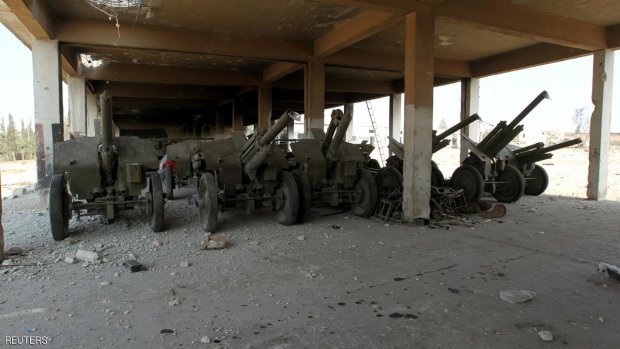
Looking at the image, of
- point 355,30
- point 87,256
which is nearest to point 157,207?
point 87,256

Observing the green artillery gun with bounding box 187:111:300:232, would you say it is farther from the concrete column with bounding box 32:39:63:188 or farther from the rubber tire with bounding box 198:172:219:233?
the concrete column with bounding box 32:39:63:188

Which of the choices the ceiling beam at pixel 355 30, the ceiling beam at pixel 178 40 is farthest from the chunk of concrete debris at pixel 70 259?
the ceiling beam at pixel 355 30

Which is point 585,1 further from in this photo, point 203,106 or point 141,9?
point 203,106

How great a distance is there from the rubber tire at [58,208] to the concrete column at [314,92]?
6.26 m

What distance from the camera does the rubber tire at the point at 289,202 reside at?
21.3 ft

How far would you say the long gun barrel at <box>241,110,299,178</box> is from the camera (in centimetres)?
605

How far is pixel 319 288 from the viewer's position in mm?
3697

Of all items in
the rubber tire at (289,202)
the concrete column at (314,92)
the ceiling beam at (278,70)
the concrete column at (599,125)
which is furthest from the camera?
the ceiling beam at (278,70)

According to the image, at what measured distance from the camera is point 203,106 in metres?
21.3

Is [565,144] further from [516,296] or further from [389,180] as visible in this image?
[516,296]

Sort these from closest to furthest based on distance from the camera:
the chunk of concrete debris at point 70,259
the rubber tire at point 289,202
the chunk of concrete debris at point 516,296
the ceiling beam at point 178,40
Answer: the chunk of concrete debris at point 516,296 < the chunk of concrete debris at point 70,259 < the rubber tire at point 289,202 < the ceiling beam at point 178,40

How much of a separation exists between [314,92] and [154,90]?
8.47m

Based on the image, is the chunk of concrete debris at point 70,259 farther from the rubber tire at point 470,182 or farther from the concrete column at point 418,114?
the rubber tire at point 470,182

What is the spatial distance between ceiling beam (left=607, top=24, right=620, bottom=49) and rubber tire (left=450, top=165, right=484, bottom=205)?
181 inches
